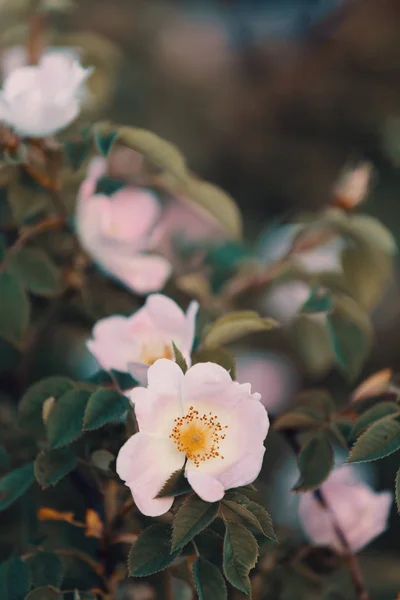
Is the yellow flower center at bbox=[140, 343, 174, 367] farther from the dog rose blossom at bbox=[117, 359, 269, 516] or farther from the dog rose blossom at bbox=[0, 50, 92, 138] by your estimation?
the dog rose blossom at bbox=[0, 50, 92, 138]

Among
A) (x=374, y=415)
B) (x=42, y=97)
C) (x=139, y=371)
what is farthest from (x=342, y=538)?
(x=42, y=97)

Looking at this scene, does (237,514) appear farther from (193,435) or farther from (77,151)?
(77,151)

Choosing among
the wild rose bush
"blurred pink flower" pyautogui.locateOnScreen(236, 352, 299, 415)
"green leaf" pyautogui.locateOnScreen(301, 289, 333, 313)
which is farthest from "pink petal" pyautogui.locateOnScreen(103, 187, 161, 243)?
"blurred pink flower" pyautogui.locateOnScreen(236, 352, 299, 415)

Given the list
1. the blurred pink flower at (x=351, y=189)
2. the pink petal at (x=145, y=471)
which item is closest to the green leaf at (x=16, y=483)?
the pink petal at (x=145, y=471)

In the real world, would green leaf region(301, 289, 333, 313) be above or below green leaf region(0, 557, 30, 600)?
above

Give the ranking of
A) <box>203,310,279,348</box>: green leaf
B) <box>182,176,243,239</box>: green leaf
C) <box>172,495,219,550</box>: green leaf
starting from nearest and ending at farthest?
<box>172,495,219,550</box>: green leaf < <box>203,310,279,348</box>: green leaf < <box>182,176,243,239</box>: green leaf

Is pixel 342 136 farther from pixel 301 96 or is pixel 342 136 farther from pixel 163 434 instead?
pixel 163 434
